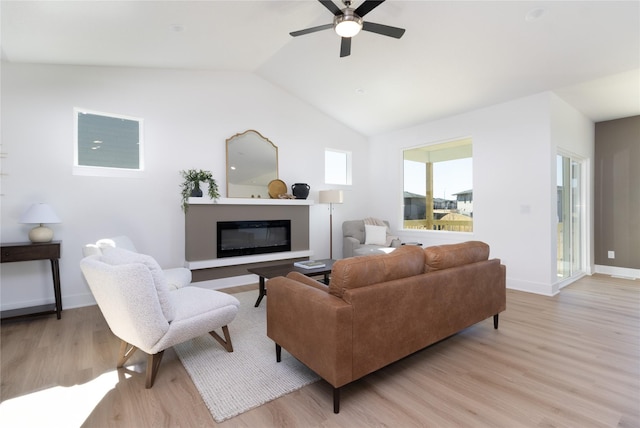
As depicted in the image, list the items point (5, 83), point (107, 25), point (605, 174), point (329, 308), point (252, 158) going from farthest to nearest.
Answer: point (605, 174) < point (252, 158) < point (5, 83) < point (107, 25) < point (329, 308)

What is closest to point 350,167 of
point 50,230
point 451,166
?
point 451,166

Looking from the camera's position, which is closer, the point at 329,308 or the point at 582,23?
the point at 329,308

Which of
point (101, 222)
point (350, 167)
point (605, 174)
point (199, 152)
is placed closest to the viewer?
point (101, 222)

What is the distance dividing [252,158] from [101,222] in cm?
227

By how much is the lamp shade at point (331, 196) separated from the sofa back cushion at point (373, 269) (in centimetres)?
321

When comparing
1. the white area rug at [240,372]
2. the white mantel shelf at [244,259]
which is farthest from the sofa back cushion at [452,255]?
the white mantel shelf at [244,259]

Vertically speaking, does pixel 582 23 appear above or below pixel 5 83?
above

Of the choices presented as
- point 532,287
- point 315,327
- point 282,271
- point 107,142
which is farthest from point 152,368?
point 532,287

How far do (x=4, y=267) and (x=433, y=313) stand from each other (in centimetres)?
451

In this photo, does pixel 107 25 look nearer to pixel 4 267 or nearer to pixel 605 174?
pixel 4 267

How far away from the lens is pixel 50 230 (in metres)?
3.30

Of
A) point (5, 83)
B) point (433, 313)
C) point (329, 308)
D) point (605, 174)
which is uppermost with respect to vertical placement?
point (5, 83)

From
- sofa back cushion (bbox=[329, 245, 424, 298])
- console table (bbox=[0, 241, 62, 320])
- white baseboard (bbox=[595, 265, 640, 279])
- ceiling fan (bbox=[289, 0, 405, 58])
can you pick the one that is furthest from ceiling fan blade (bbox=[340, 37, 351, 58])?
white baseboard (bbox=[595, 265, 640, 279])

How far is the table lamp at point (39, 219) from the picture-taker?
314cm
